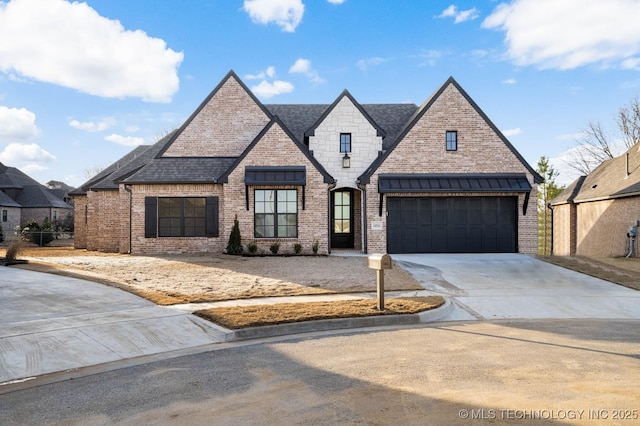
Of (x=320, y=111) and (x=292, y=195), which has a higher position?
(x=320, y=111)

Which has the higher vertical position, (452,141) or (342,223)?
(452,141)

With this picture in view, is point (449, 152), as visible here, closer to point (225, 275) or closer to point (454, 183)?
point (454, 183)

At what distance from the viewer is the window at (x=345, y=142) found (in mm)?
21859

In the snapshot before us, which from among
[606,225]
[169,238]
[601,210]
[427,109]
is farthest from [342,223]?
[601,210]

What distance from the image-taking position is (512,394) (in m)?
4.90

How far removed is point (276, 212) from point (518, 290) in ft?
35.4

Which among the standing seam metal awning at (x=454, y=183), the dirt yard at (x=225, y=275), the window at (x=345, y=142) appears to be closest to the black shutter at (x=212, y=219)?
the dirt yard at (x=225, y=275)

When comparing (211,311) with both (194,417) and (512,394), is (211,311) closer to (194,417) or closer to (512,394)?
(194,417)

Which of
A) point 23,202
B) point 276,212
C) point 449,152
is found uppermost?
point 449,152

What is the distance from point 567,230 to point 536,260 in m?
14.6

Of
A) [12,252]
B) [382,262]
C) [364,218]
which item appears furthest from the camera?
[364,218]

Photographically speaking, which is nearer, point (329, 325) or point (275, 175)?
point (329, 325)

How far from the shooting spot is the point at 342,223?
901 inches

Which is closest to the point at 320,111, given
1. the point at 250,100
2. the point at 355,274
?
the point at 250,100
